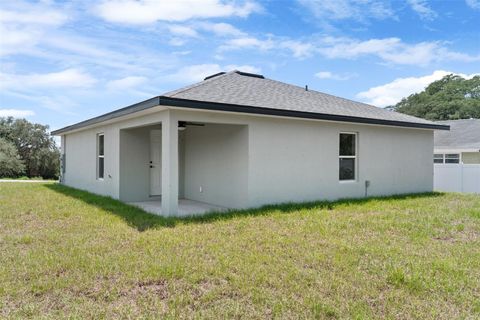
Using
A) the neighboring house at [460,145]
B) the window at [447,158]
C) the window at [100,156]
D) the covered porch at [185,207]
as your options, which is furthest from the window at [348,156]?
the window at [447,158]

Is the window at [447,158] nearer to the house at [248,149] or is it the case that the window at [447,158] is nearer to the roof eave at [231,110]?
the house at [248,149]

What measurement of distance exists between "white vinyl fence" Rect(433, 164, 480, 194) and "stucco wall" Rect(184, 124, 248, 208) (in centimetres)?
1022

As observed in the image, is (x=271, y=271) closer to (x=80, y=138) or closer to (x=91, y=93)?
(x=80, y=138)

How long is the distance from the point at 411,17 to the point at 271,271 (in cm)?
1127

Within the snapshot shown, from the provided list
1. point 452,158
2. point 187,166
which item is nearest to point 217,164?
point 187,166

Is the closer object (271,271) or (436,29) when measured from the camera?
(271,271)

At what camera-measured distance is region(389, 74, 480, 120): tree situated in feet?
117

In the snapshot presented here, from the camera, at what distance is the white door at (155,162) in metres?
11.0

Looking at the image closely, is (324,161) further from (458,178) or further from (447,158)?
(447,158)

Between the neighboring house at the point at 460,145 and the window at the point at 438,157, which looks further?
the window at the point at 438,157

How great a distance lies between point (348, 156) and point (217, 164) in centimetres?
392

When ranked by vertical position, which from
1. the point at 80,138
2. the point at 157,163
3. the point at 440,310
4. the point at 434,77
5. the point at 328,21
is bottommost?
the point at 440,310

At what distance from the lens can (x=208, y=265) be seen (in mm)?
4441

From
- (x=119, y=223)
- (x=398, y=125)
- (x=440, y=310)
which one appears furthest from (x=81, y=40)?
(x=440, y=310)
